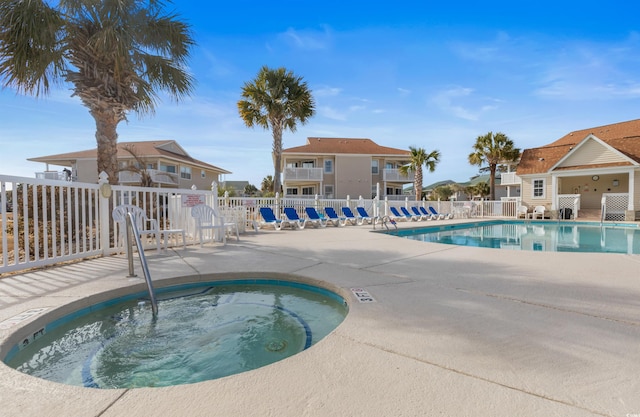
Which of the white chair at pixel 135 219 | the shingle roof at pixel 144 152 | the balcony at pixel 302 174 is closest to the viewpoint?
the white chair at pixel 135 219

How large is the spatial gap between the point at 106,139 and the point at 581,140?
85.8 ft

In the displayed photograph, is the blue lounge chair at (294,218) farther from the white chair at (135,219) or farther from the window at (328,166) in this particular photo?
the window at (328,166)

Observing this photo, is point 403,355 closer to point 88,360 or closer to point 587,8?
point 88,360

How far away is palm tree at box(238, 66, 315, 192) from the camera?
19.1 meters

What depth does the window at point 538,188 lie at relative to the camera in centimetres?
2133

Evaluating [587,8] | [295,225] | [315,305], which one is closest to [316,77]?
[295,225]

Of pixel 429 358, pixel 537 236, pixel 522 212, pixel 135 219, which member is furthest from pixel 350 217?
pixel 522 212

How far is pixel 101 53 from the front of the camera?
22.7ft

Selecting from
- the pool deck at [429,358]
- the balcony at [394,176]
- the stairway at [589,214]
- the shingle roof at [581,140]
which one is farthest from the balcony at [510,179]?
the pool deck at [429,358]

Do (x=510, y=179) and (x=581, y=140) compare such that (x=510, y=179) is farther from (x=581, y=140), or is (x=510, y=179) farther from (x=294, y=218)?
(x=294, y=218)

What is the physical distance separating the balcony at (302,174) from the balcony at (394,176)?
6.53 m

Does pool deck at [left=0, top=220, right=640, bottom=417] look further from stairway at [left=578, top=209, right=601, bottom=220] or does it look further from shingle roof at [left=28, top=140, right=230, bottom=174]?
shingle roof at [left=28, top=140, right=230, bottom=174]

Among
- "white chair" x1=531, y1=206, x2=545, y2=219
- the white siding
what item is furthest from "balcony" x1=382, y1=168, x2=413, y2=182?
the white siding

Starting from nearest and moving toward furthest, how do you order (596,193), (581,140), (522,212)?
(581,140), (522,212), (596,193)
